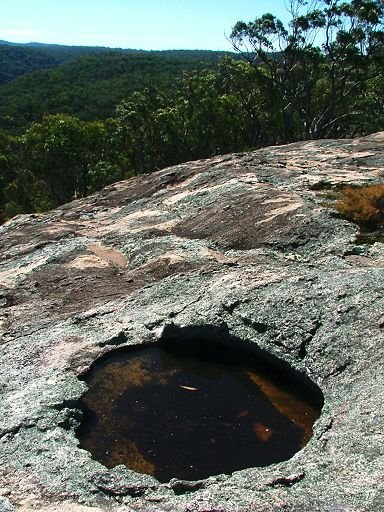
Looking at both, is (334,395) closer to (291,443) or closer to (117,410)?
(291,443)

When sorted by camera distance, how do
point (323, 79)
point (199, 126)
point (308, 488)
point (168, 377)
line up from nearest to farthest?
point (308, 488), point (168, 377), point (199, 126), point (323, 79)

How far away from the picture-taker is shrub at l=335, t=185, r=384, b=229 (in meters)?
17.0

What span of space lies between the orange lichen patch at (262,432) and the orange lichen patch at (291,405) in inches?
26.2

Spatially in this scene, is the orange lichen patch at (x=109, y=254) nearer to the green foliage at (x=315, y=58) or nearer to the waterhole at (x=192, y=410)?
the waterhole at (x=192, y=410)

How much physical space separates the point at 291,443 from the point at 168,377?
11.9ft

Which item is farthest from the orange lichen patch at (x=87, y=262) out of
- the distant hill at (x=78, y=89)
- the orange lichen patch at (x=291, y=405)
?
the distant hill at (x=78, y=89)

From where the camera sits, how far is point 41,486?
30.2 ft

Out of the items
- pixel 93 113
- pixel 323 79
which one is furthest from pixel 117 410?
pixel 93 113

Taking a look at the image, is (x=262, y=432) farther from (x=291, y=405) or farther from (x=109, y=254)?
(x=109, y=254)

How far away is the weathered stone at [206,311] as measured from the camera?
896 cm

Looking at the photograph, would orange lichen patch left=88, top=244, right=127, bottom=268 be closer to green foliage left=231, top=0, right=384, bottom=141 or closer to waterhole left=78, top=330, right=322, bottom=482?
waterhole left=78, top=330, right=322, bottom=482

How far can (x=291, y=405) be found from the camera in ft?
38.9

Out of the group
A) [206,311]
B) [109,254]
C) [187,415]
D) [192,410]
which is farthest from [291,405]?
[109,254]

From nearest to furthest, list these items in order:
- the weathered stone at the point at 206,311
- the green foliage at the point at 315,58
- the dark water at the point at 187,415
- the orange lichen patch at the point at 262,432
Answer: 1. the weathered stone at the point at 206,311
2. the dark water at the point at 187,415
3. the orange lichen patch at the point at 262,432
4. the green foliage at the point at 315,58
